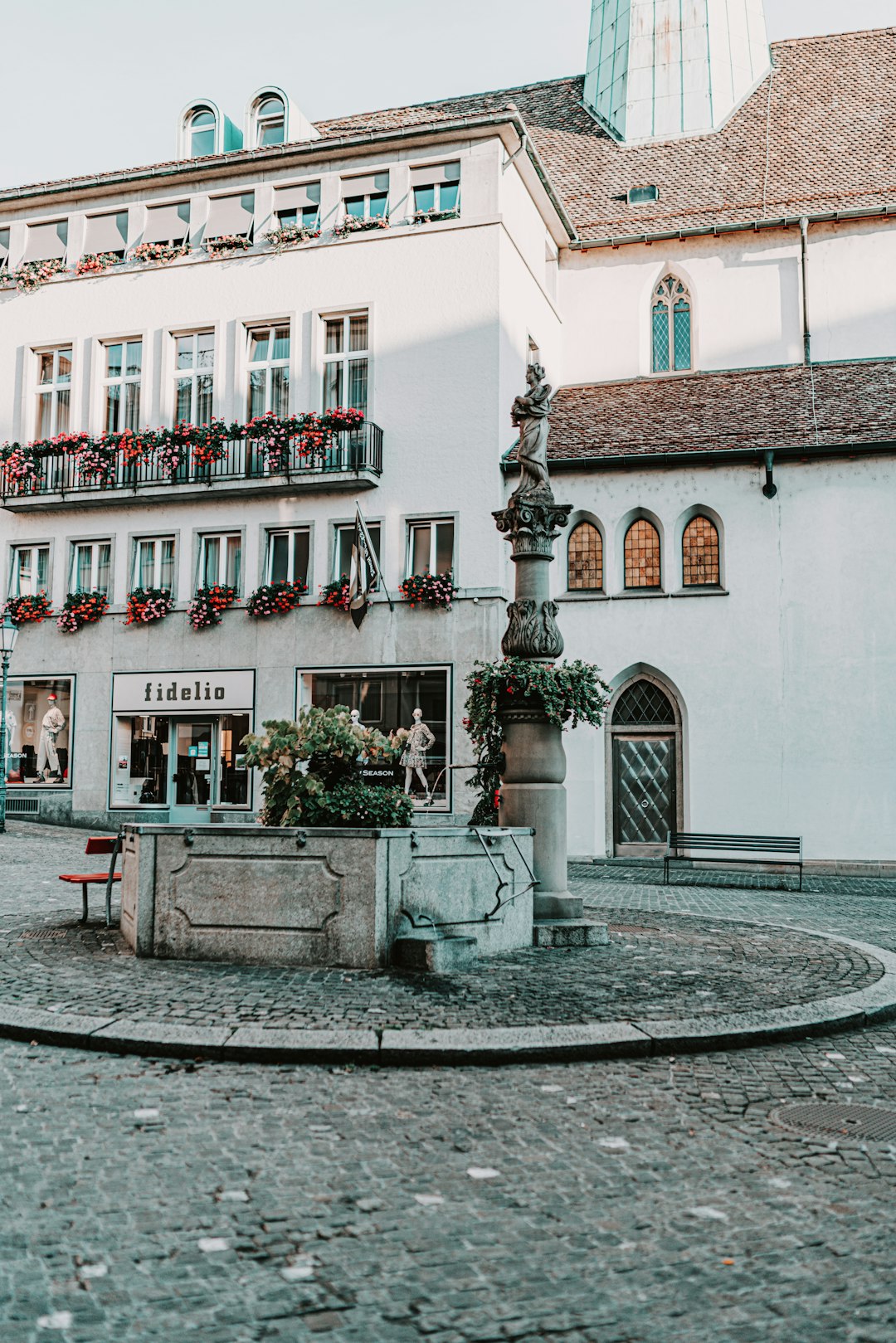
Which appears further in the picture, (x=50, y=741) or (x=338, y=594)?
(x=50, y=741)

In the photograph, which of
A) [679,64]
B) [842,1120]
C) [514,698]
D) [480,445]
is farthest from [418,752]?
[679,64]

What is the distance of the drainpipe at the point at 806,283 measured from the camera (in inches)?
1041

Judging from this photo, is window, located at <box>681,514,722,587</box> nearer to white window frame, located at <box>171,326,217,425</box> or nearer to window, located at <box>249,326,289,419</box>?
window, located at <box>249,326,289,419</box>

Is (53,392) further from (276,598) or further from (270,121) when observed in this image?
(270,121)

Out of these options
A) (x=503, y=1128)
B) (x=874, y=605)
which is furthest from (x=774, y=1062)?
(x=874, y=605)

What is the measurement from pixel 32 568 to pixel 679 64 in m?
20.2

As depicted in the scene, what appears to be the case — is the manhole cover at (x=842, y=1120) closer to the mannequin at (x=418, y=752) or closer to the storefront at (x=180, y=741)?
the mannequin at (x=418, y=752)

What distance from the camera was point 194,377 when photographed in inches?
1053

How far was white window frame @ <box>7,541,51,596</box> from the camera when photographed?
27250 mm

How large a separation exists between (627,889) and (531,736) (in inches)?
290

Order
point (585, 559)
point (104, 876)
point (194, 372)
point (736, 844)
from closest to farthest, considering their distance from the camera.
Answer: point (104, 876) → point (736, 844) → point (585, 559) → point (194, 372)

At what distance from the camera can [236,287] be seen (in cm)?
2638

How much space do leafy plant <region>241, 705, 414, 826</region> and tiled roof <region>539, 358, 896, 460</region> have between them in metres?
15.6

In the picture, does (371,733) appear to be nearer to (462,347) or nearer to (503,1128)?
(503,1128)
